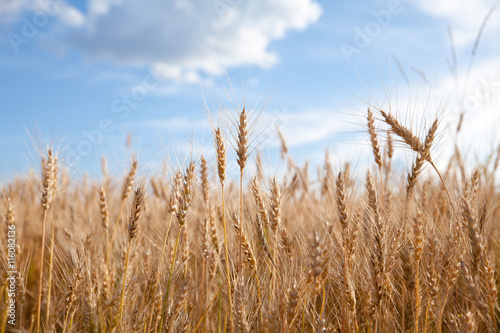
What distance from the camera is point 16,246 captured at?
2.91 metres

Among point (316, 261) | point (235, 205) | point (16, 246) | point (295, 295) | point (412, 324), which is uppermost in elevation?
point (235, 205)

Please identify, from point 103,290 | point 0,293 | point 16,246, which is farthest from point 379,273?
point 16,246

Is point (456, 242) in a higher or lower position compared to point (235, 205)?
lower

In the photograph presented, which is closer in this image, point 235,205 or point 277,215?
point 277,215

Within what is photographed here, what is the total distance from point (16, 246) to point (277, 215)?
2.15 metres

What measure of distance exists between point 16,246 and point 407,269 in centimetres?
282

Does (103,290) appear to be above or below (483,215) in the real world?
below

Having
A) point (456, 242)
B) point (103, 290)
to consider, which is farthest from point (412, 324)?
A: point (103, 290)

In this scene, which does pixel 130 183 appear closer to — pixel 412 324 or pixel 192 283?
pixel 192 283

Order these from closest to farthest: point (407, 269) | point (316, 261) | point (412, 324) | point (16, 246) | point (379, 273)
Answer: point (316, 261) → point (379, 273) → point (407, 269) → point (412, 324) → point (16, 246)

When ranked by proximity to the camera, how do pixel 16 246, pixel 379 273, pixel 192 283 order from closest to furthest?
pixel 379 273 < pixel 192 283 < pixel 16 246

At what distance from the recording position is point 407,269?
200 centimetres

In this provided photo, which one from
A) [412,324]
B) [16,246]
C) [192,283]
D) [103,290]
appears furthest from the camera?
[16,246]

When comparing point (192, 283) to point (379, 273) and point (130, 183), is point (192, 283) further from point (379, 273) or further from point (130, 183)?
point (379, 273)
